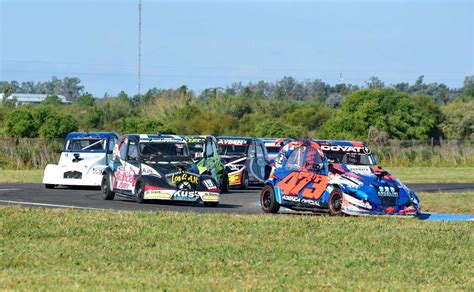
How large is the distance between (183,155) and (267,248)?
1189 centimetres

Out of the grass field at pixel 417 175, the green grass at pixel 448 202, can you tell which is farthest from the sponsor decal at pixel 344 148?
the grass field at pixel 417 175

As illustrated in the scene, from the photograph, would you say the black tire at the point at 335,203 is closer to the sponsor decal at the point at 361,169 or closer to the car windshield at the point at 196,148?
the sponsor decal at the point at 361,169

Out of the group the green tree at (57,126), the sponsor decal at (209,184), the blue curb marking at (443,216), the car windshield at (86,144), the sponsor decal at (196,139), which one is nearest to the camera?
the blue curb marking at (443,216)

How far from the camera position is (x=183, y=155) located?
27.5 m

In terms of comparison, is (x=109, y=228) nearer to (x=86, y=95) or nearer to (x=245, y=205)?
(x=245, y=205)

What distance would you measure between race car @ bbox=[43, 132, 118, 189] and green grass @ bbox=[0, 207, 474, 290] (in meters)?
12.1

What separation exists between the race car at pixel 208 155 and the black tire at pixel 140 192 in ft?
19.7

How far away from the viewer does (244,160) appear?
118 ft

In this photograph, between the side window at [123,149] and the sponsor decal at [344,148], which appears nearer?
the sponsor decal at [344,148]

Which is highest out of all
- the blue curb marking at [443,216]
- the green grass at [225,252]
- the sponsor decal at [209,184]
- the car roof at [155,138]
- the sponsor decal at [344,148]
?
the car roof at [155,138]

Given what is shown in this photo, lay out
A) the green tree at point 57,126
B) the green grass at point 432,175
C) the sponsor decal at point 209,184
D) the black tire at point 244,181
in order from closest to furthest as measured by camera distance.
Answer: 1. the sponsor decal at point 209,184
2. the black tire at point 244,181
3. the green grass at point 432,175
4. the green tree at point 57,126

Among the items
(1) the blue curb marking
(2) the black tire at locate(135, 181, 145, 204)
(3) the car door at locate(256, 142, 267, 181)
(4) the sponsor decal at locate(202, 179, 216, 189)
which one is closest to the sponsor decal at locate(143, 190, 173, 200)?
(2) the black tire at locate(135, 181, 145, 204)

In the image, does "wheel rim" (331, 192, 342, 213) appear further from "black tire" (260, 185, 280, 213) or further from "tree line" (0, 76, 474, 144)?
"tree line" (0, 76, 474, 144)

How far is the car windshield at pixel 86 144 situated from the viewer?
33781mm
